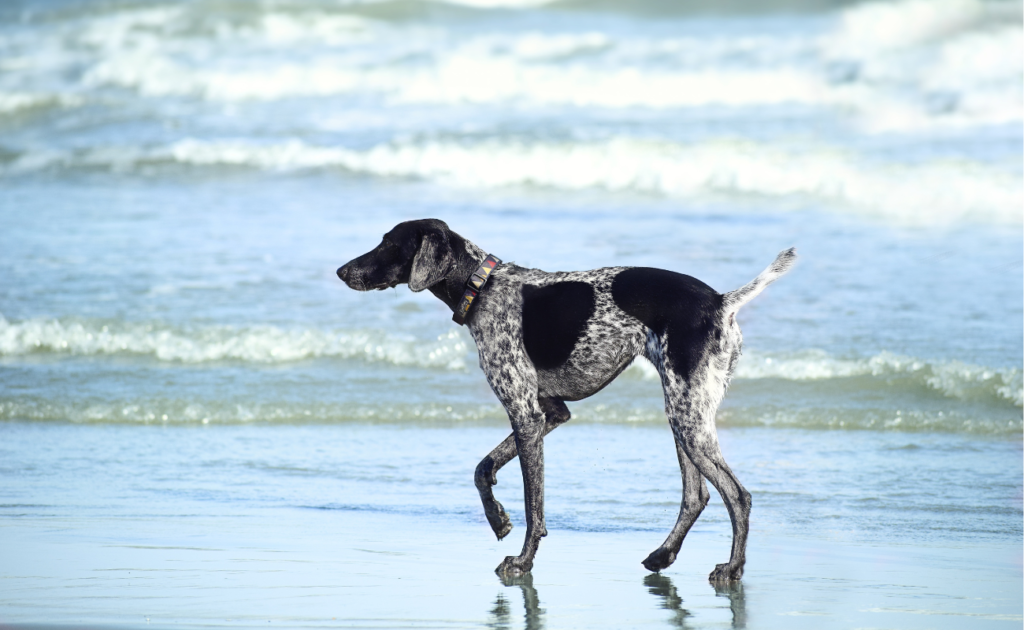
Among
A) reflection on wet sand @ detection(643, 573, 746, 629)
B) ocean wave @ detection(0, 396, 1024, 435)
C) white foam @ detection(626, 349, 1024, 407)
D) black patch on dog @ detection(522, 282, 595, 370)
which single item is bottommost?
ocean wave @ detection(0, 396, 1024, 435)

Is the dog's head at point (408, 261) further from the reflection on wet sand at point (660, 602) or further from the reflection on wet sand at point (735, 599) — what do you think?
the reflection on wet sand at point (735, 599)

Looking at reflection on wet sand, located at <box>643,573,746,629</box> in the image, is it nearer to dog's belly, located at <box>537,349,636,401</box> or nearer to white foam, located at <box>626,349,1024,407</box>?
dog's belly, located at <box>537,349,636,401</box>

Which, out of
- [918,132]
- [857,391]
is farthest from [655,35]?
[857,391]

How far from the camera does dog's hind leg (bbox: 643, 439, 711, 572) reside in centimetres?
448

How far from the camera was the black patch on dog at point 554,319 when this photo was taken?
14.6 ft

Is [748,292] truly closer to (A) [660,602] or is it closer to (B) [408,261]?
(A) [660,602]

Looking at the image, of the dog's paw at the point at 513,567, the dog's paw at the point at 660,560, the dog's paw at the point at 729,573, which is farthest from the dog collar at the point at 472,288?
the dog's paw at the point at 729,573

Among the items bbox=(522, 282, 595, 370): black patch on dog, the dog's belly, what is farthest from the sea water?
bbox=(522, 282, 595, 370): black patch on dog

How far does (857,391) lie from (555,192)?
8.39 metres

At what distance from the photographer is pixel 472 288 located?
4.57 meters

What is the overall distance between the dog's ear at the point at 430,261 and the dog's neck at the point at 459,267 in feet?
0.12

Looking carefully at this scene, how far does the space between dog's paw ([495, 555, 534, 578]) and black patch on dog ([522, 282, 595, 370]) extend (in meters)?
0.76

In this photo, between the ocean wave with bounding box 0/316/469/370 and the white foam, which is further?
the ocean wave with bounding box 0/316/469/370

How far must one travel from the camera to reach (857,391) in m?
8.31
